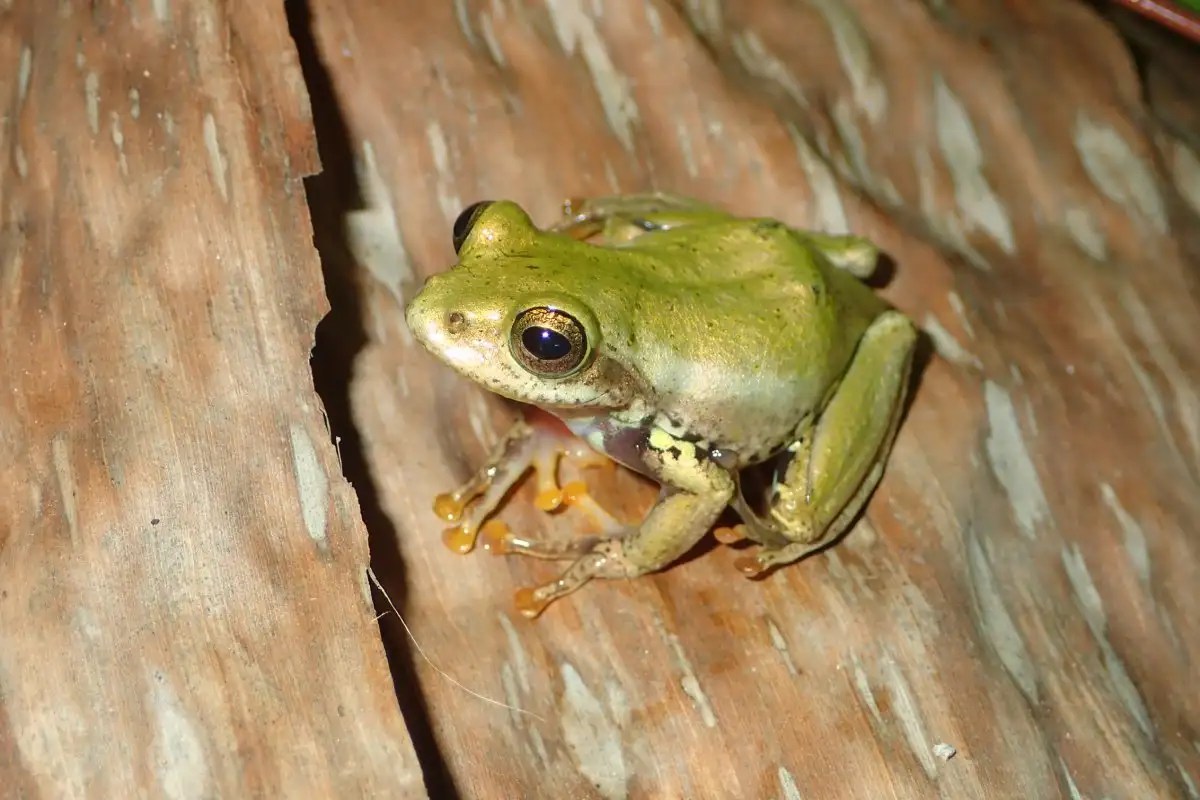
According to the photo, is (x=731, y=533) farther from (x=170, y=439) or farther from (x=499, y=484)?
(x=170, y=439)

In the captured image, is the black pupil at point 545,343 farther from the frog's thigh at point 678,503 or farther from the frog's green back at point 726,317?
the frog's thigh at point 678,503

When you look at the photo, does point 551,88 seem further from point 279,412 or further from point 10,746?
point 10,746

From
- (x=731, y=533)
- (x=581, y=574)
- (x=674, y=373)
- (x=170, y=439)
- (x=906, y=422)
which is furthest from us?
(x=906, y=422)

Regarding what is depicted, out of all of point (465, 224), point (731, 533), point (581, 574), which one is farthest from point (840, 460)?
point (465, 224)

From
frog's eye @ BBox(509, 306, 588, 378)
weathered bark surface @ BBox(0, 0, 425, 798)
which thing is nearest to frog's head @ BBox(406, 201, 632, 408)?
frog's eye @ BBox(509, 306, 588, 378)

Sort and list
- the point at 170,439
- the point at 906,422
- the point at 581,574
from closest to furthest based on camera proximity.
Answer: the point at 170,439 < the point at 581,574 < the point at 906,422

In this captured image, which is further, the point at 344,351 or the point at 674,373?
the point at 344,351

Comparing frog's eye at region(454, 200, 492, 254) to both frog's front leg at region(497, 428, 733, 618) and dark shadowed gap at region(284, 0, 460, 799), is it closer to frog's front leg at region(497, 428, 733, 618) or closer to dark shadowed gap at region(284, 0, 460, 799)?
dark shadowed gap at region(284, 0, 460, 799)

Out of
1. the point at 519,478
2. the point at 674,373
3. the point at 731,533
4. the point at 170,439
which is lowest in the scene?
the point at 519,478
